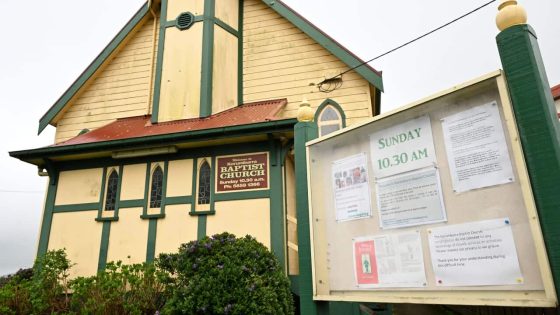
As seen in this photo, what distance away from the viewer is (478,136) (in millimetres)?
2906

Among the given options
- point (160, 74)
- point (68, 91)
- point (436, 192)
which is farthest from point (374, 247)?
point (68, 91)

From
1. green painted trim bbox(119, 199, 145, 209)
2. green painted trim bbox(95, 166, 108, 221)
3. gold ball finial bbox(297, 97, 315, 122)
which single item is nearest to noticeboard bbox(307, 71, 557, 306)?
gold ball finial bbox(297, 97, 315, 122)

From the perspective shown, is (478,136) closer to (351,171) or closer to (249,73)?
(351,171)

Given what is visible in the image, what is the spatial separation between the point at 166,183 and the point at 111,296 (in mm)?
3110

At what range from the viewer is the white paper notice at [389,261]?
3.13 m

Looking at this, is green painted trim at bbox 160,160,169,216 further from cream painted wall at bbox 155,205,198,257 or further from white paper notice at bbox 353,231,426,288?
white paper notice at bbox 353,231,426,288

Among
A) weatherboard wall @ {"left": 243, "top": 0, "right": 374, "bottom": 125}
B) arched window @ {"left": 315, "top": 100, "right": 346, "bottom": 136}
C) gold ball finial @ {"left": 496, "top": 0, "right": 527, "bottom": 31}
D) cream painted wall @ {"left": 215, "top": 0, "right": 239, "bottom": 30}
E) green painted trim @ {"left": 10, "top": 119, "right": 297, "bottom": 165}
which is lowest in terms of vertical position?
gold ball finial @ {"left": 496, "top": 0, "right": 527, "bottom": 31}

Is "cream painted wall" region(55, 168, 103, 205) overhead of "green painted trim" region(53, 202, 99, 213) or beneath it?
overhead

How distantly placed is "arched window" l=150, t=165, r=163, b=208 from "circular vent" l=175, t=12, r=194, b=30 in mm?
4717

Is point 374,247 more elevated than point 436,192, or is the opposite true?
point 436,192

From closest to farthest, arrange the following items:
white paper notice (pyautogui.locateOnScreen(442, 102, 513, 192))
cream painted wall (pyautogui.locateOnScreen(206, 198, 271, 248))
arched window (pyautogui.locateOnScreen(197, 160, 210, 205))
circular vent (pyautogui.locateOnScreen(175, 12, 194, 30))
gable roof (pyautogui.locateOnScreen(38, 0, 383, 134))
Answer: white paper notice (pyautogui.locateOnScreen(442, 102, 513, 192))
cream painted wall (pyautogui.locateOnScreen(206, 198, 271, 248))
arched window (pyautogui.locateOnScreen(197, 160, 210, 205))
gable roof (pyautogui.locateOnScreen(38, 0, 383, 134))
circular vent (pyautogui.locateOnScreen(175, 12, 194, 30))

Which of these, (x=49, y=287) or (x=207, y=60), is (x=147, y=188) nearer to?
(x=49, y=287)

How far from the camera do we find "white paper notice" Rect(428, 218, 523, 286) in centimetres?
262

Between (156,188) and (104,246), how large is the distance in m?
1.86
